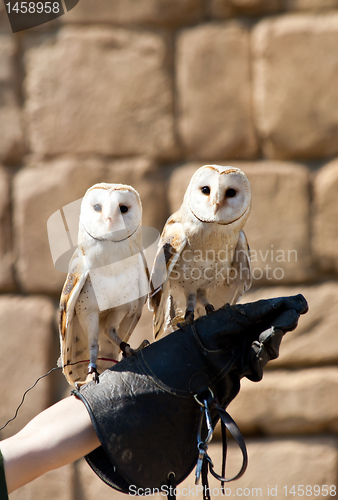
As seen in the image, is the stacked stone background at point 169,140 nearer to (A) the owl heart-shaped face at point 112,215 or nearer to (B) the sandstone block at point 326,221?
(B) the sandstone block at point 326,221

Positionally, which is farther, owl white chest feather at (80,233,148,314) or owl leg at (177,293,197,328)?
owl leg at (177,293,197,328)

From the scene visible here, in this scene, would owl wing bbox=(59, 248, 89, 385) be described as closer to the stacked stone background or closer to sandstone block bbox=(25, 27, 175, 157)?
the stacked stone background

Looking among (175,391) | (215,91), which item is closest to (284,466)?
(175,391)

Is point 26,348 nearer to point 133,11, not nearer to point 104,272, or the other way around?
point 104,272

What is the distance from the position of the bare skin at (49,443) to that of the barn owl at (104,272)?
0.58 ft

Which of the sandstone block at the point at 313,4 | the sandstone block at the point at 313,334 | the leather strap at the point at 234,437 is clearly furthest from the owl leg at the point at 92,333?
the sandstone block at the point at 313,4

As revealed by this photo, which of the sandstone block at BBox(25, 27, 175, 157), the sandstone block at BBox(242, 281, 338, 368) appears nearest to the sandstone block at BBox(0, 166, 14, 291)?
the sandstone block at BBox(25, 27, 175, 157)

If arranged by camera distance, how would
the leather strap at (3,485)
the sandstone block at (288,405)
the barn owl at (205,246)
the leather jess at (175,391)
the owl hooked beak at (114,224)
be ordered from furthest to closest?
1. the sandstone block at (288,405)
2. the barn owl at (205,246)
3. the owl hooked beak at (114,224)
4. the leather jess at (175,391)
5. the leather strap at (3,485)

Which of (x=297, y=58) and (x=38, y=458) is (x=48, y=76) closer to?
(x=297, y=58)

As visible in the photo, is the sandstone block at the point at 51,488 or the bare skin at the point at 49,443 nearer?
the bare skin at the point at 49,443

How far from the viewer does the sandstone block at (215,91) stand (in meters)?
2.04

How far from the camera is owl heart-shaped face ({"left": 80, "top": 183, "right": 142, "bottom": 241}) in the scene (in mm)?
1357

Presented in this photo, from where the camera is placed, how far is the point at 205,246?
1.54m

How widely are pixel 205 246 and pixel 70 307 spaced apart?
0.50 meters
